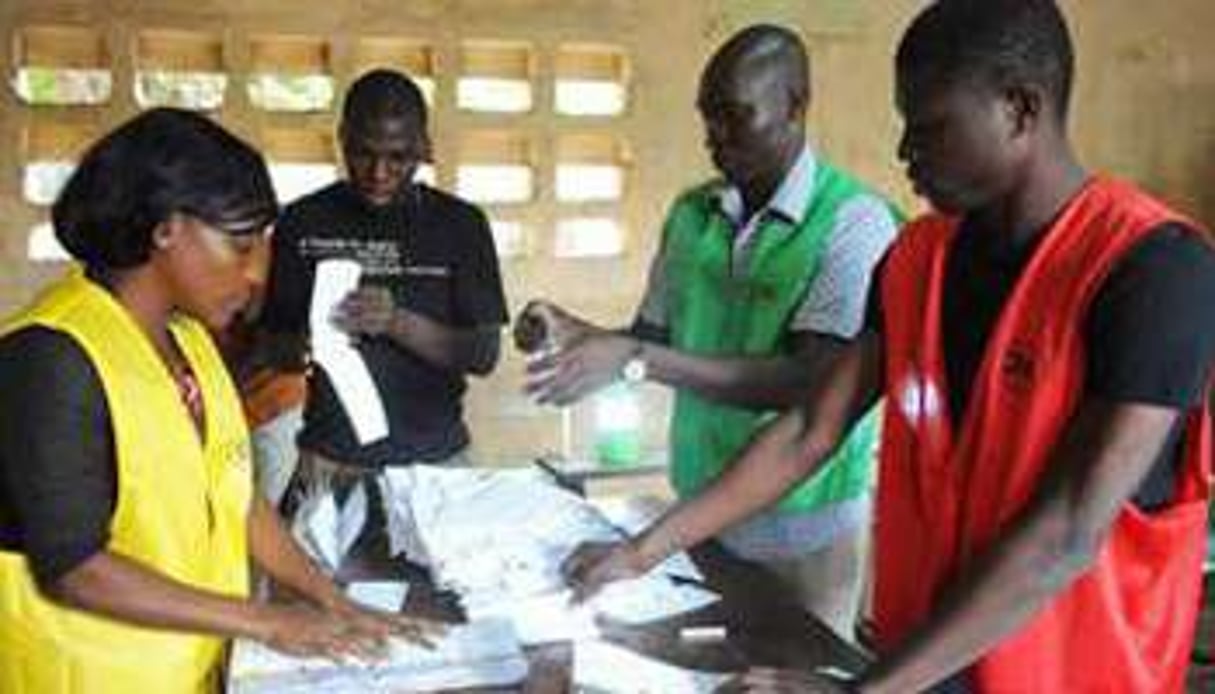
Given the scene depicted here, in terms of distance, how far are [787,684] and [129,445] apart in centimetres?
83

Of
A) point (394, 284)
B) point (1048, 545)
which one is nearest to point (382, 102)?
point (394, 284)

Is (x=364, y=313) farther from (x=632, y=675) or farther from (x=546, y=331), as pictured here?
(x=632, y=675)

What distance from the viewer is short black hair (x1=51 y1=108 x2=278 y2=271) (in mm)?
1585

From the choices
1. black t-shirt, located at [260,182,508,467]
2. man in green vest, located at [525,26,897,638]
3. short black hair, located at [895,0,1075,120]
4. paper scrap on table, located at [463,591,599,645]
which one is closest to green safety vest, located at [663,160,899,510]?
man in green vest, located at [525,26,897,638]

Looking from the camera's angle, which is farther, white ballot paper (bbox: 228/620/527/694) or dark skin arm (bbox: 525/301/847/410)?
dark skin arm (bbox: 525/301/847/410)

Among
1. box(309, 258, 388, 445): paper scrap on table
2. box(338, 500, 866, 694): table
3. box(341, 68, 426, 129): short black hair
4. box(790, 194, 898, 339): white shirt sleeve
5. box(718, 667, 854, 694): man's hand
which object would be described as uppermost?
box(341, 68, 426, 129): short black hair

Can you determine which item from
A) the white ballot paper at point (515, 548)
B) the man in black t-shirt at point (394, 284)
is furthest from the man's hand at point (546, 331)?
the man in black t-shirt at point (394, 284)

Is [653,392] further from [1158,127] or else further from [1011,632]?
[1011,632]

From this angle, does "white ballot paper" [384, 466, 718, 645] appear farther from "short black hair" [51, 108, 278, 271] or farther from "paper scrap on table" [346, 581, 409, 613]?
"short black hair" [51, 108, 278, 271]

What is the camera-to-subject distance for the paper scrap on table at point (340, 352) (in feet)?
8.43

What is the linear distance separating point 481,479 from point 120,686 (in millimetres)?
726

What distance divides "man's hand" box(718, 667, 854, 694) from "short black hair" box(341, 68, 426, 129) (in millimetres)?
1639

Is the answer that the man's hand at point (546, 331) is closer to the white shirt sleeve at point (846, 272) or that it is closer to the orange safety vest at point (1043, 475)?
the white shirt sleeve at point (846, 272)

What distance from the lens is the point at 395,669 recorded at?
1.60 metres
